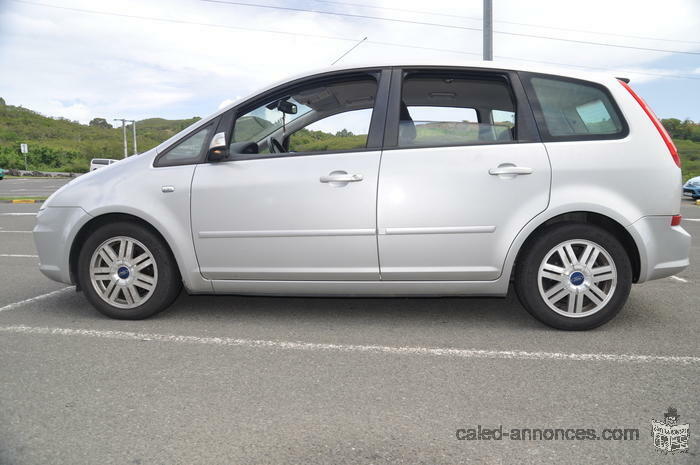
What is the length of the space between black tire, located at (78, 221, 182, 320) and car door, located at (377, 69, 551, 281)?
4.92 ft

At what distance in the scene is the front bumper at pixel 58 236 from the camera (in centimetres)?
402

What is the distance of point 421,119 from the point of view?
3838 millimetres

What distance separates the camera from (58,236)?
4.06 metres

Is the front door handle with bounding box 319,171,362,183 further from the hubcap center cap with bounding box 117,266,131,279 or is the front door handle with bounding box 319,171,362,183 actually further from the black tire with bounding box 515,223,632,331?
the hubcap center cap with bounding box 117,266,131,279

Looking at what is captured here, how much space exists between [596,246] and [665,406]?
1271 mm

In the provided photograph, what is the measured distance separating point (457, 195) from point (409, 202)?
1.02ft

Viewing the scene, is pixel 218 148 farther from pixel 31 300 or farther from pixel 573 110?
pixel 573 110

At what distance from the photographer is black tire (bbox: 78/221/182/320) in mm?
3949

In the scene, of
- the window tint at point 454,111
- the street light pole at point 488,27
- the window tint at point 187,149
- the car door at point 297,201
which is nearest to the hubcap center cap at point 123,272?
the car door at point 297,201

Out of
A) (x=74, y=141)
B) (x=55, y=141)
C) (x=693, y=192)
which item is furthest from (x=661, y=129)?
(x=74, y=141)

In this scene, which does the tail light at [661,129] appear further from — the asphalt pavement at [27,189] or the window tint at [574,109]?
the asphalt pavement at [27,189]

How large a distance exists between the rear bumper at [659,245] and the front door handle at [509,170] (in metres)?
0.75

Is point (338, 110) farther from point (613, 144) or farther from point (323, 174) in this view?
point (613, 144)

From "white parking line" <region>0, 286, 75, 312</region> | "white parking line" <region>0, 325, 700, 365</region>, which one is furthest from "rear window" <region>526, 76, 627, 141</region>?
"white parking line" <region>0, 286, 75, 312</region>
